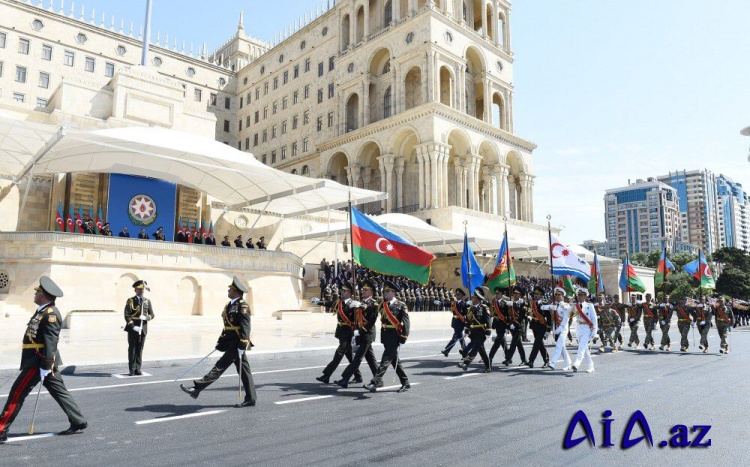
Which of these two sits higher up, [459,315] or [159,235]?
[159,235]

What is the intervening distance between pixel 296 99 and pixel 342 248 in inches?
1185

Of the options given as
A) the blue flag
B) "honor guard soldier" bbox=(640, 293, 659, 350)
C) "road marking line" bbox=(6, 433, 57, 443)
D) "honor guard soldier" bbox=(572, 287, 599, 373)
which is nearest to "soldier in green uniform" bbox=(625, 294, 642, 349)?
"honor guard soldier" bbox=(640, 293, 659, 350)

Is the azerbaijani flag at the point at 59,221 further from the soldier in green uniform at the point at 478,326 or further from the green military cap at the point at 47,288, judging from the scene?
the green military cap at the point at 47,288

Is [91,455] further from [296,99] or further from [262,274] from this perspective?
[296,99]

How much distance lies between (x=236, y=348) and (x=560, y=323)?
27.7 ft

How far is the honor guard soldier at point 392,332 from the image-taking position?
9312mm

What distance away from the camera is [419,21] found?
160 ft

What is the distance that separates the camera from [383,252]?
12953mm

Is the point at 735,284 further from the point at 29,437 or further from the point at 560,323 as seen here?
the point at 29,437

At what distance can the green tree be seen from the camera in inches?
2522

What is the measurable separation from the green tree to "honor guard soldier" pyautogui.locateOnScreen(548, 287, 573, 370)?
64.5 m

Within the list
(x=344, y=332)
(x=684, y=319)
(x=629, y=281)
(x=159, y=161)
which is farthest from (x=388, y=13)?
(x=344, y=332)

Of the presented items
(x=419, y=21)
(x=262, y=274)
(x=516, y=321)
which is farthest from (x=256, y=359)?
(x=419, y=21)

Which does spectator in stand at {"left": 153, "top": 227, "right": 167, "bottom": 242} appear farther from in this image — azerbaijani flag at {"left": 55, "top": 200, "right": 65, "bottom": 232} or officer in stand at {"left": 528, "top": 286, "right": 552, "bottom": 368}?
officer in stand at {"left": 528, "top": 286, "right": 552, "bottom": 368}
